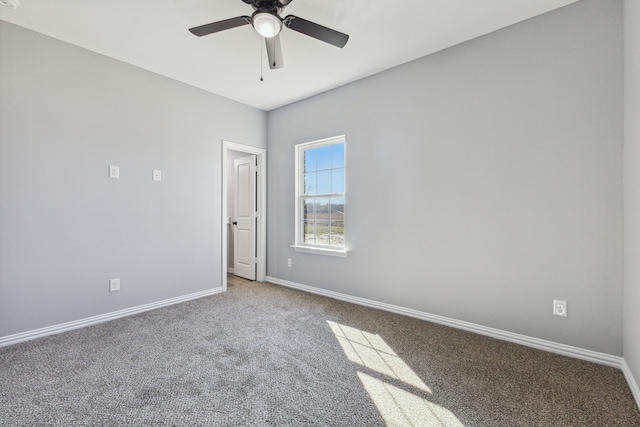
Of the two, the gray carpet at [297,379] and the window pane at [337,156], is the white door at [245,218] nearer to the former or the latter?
the window pane at [337,156]

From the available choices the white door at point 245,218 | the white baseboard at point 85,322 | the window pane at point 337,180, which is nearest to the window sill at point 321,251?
the window pane at point 337,180

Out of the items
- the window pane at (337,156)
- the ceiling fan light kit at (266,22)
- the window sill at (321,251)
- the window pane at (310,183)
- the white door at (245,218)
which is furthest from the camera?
the white door at (245,218)

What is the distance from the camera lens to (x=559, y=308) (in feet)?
7.47

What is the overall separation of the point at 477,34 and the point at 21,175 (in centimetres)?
421

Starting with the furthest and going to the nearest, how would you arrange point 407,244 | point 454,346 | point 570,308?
point 407,244, point 454,346, point 570,308

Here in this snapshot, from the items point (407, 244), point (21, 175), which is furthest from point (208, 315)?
point (407, 244)

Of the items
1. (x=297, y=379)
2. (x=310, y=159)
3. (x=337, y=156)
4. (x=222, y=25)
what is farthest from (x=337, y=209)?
(x=222, y=25)

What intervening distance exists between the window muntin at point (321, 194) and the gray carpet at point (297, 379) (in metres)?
1.34

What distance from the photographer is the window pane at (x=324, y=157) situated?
3.92 meters

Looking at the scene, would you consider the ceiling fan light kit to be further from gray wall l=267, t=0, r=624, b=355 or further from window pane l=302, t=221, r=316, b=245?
window pane l=302, t=221, r=316, b=245

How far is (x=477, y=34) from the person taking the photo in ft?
8.55

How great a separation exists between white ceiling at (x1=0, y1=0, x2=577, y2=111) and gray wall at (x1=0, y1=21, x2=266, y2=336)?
1.04 feet

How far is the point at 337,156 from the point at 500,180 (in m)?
1.92

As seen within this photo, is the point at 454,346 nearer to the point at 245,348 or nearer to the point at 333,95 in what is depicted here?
the point at 245,348
